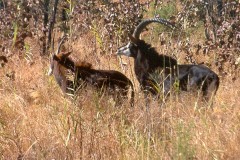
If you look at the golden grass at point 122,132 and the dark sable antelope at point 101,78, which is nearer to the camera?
the golden grass at point 122,132

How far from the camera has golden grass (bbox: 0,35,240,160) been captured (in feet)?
14.3

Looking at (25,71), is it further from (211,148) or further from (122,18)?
(211,148)

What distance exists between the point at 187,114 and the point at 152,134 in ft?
1.91

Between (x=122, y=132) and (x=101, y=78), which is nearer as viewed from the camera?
(x=122, y=132)

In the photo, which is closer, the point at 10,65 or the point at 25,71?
the point at 25,71

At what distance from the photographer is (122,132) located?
4633 millimetres

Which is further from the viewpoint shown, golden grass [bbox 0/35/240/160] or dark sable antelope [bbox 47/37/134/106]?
dark sable antelope [bbox 47/37/134/106]

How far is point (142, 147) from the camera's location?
4.29m


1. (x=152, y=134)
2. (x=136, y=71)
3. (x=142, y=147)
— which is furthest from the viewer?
(x=136, y=71)

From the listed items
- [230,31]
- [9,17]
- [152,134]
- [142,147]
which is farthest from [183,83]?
[9,17]

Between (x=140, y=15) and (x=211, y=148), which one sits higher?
(x=140, y=15)

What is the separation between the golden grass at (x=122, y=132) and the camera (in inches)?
171

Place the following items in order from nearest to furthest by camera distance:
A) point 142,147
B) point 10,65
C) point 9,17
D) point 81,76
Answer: point 142,147 → point 81,76 → point 10,65 → point 9,17

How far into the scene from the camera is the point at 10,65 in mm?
10062
